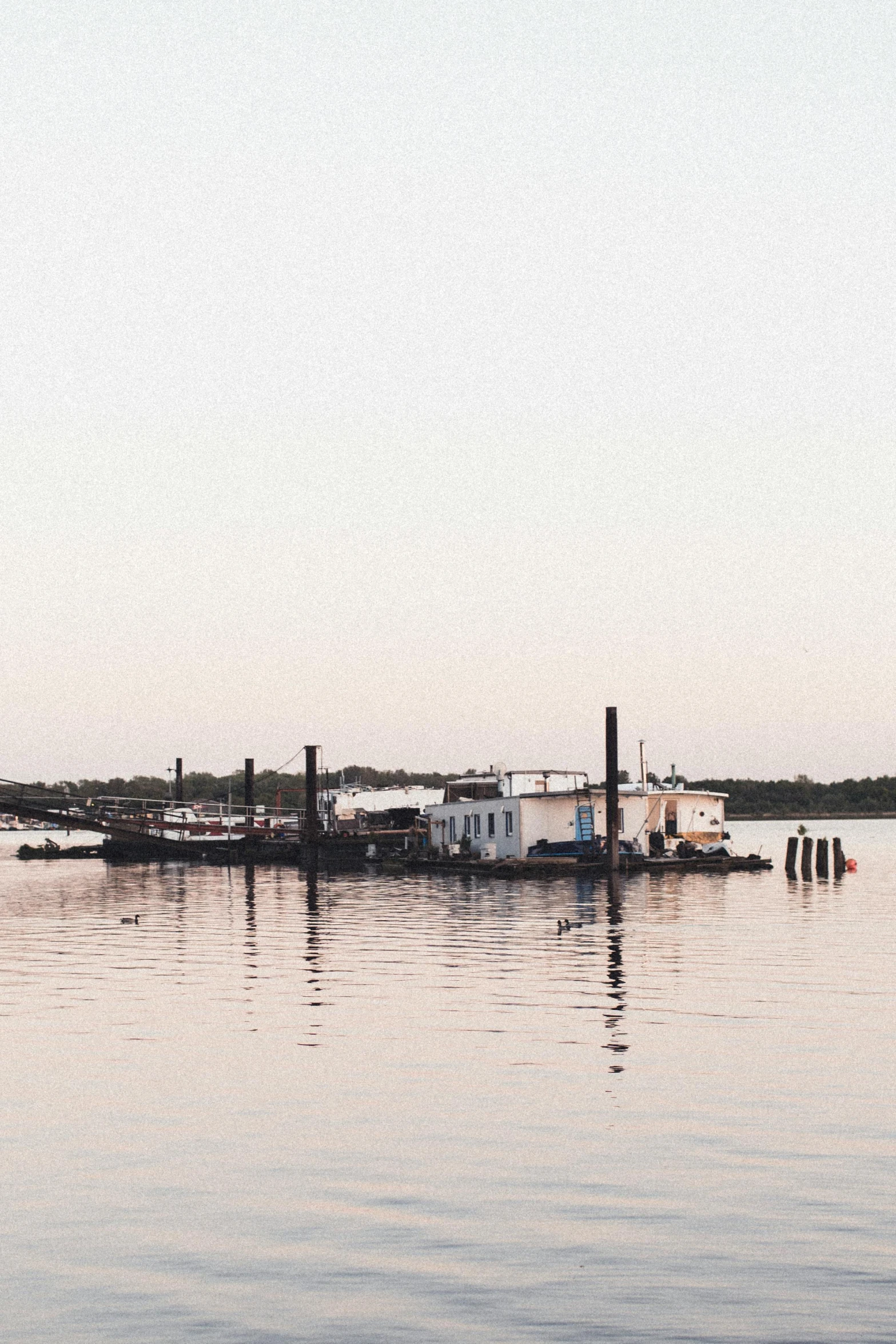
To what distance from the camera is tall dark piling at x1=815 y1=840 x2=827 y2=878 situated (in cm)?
7269

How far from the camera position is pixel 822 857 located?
2894 inches

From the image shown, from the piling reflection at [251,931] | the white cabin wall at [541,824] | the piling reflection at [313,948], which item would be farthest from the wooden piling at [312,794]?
the white cabin wall at [541,824]

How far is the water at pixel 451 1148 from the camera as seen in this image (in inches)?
384

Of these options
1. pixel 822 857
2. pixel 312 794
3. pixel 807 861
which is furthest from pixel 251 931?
pixel 822 857

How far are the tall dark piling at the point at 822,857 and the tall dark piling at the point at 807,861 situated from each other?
519mm

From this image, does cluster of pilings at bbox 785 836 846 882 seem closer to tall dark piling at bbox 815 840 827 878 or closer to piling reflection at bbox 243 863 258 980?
tall dark piling at bbox 815 840 827 878

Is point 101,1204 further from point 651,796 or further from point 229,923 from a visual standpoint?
point 651,796

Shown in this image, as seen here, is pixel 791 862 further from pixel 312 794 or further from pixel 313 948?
pixel 313 948

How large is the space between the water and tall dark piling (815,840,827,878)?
132 ft

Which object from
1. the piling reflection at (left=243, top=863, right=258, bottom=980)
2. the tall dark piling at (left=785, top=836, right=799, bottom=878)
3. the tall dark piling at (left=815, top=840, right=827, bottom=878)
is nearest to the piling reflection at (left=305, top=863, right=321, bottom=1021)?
the piling reflection at (left=243, top=863, right=258, bottom=980)

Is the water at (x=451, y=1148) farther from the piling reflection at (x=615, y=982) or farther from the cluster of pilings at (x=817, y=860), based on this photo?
the cluster of pilings at (x=817, y=860)

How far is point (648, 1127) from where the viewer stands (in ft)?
50.3

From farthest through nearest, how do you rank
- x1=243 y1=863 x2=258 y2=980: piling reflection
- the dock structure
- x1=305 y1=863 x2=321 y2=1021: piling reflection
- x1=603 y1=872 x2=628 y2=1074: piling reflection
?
1. the dock structure
2. x1=243 y1=863 x2=258 y2=980: piling reflection
3. x1=305 y1=863 x2=321 y2=1021: piling reflection
4. x1=603 y1=872 x2=628 y2=1074: piling reflection

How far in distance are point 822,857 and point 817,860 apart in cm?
287
